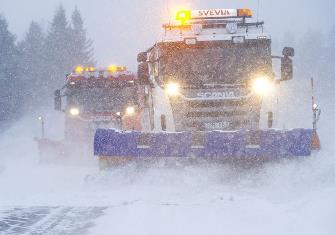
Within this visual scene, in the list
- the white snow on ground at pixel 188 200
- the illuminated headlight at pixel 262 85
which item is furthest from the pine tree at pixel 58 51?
the illuminated headlight at pixel 262 85

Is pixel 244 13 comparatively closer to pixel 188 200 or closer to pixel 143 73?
pixel 143 73

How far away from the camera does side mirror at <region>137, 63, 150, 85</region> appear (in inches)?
426

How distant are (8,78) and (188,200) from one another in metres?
30.3

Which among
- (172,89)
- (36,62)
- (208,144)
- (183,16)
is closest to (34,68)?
(36,62)

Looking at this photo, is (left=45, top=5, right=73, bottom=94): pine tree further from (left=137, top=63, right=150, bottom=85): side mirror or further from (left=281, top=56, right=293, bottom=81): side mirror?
(left=281, top=56, right=293, bottom=81): side mirror

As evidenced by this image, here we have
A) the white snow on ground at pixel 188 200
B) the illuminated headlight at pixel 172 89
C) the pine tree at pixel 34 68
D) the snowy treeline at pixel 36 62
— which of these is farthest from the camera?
the pine tree at pixel 34 68

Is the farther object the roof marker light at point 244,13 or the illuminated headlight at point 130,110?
the illuminated headlight at point 130,110

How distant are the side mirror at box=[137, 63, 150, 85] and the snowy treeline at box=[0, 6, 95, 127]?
2554 centimetres

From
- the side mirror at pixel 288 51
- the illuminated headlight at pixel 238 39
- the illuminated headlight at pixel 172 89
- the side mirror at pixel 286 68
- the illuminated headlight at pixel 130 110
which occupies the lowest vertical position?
the illuminated headlight at pixel 130 110

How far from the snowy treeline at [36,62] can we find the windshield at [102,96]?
20.6 meters

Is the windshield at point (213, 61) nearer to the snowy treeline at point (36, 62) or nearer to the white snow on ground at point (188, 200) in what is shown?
the white snow on ground at point (188, 200)

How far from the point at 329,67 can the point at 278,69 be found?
56.9 meters

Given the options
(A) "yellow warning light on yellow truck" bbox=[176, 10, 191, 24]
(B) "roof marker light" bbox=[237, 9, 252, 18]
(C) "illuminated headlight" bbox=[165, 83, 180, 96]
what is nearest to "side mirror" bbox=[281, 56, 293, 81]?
(B) "roof marker light" bbox=[237, 9, 252, 18]

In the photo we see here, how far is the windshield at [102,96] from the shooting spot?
50.5ft
